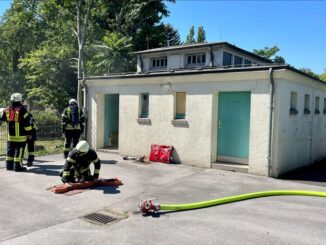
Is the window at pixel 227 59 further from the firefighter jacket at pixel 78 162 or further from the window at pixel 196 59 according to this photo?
the firefighter jacket at pixel 78 162

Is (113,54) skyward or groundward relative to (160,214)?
skyward

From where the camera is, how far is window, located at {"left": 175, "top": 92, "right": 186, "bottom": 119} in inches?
443

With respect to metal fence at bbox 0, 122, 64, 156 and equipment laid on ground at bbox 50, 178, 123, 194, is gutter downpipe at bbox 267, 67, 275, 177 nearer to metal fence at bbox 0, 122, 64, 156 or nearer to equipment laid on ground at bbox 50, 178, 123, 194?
equipment laid on ground at bbox 50, 178, 123, 194

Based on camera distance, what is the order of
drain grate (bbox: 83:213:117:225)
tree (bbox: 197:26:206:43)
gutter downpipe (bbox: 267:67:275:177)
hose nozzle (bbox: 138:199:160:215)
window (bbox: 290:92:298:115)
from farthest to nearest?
tree (bbox: 197:26:206:43), window (bbox: 290:92:298:115), gutter downpipe (bbox: 267:67:275:177), hose nozzle (bbox: 138:199:160:215), drain grate (bbox: 83:213:117:225)

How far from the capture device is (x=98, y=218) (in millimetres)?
5629

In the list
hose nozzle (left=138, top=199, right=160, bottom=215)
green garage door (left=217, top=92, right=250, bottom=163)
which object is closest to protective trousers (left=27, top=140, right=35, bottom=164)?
hose nozzle (left=138, top=199, right=160, bottom=215)

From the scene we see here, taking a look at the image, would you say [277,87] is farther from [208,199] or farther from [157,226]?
[157,226]

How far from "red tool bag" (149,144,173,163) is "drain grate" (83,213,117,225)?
18.2 feet

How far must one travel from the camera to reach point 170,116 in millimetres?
11336

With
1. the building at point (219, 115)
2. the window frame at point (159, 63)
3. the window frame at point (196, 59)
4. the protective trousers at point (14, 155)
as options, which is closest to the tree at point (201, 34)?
the window frame at point (159, 63)

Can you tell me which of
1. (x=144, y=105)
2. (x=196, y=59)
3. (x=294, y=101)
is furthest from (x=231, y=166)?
(x=196, y=59)

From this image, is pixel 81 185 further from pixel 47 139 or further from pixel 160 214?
pixel 47 139

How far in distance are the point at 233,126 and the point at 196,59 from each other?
33.1 feet

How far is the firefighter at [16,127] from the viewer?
9.11 metres
